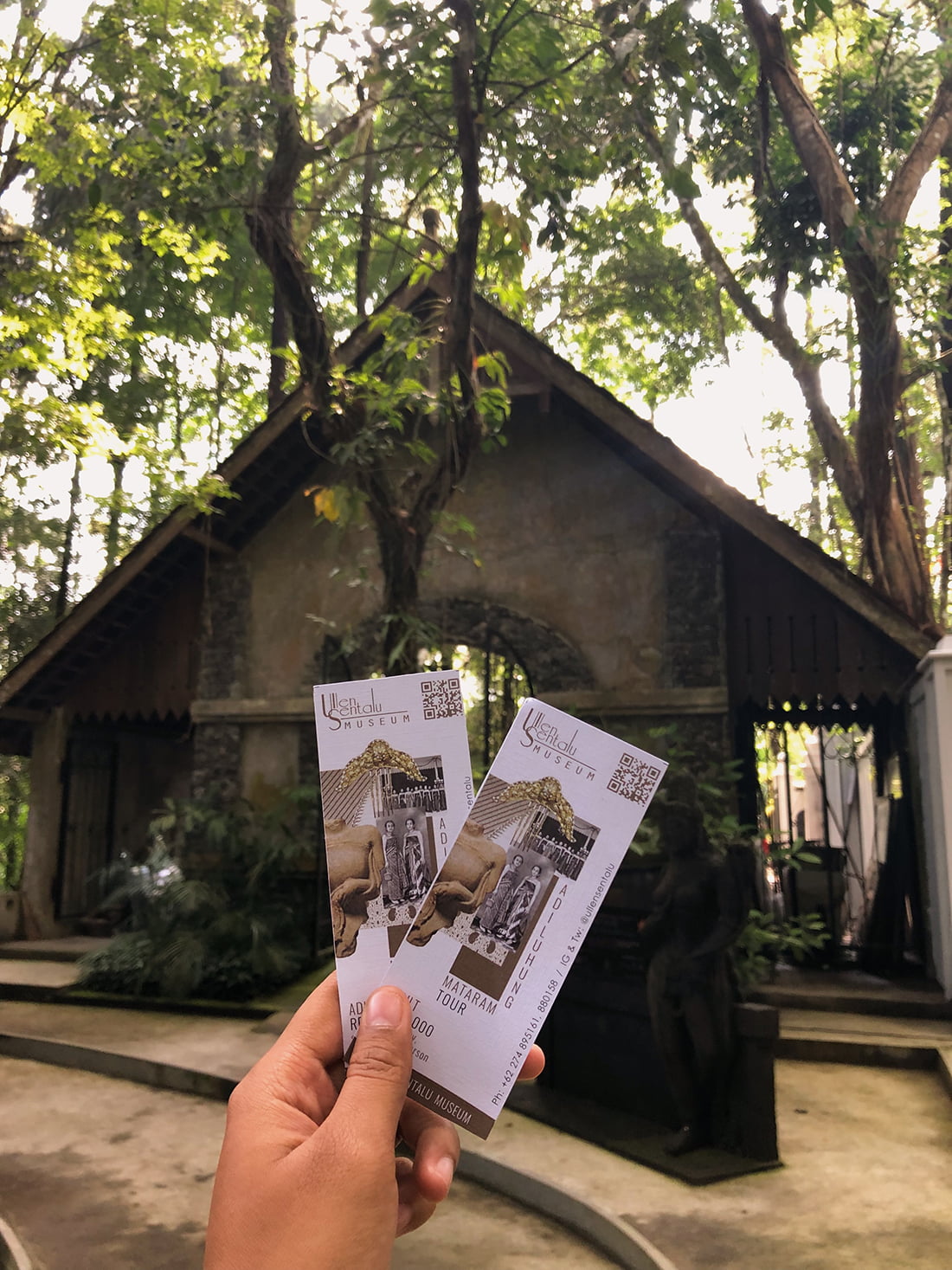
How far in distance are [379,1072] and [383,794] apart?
0.45 m

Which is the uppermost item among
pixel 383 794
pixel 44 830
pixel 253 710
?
pixel 253 710

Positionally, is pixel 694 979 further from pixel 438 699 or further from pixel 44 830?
pixel 44 830

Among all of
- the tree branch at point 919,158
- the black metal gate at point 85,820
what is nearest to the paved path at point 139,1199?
the black metal gate at point 85,820

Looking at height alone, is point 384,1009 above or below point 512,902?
below

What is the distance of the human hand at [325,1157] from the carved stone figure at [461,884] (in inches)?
4.7

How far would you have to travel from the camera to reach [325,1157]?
1.38 metres

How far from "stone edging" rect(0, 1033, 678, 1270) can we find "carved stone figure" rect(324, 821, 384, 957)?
3154 mm

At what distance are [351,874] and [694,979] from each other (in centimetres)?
414

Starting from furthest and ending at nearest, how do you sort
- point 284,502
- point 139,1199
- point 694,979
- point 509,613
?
point 284,502
point 509,613
point 694,979
point 139,1199

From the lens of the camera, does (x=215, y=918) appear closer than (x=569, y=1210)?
No

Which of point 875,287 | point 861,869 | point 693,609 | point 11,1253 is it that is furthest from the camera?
point 861,869

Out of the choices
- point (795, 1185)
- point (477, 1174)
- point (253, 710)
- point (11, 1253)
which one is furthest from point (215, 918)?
point (795, 1185)

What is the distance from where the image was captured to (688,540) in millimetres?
9602

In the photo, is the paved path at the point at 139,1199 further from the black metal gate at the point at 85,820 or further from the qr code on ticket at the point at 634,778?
the black metal gate at the point at 85,820
